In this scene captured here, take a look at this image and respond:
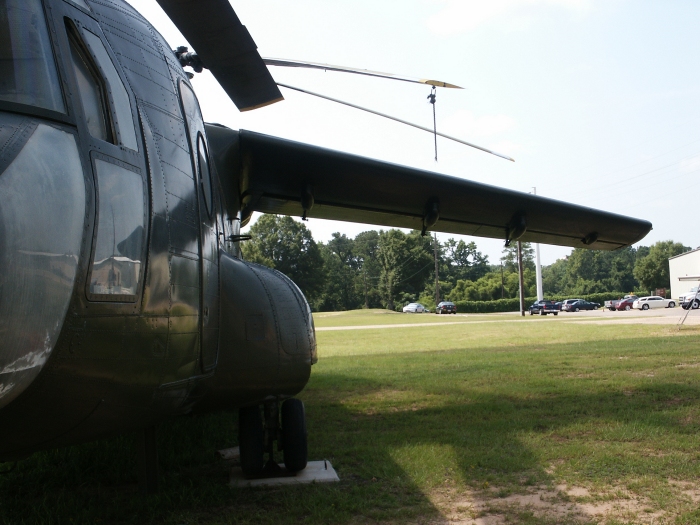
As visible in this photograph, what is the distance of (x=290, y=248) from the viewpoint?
235 ft

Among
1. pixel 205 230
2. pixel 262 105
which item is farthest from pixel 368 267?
pixel 205 230

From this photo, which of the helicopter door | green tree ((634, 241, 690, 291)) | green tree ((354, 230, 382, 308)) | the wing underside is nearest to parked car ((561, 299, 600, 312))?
green tree ((634, 241, 690, 291))

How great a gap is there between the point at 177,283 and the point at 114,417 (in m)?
0.71

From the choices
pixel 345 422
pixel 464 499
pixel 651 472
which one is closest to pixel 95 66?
pixel 464 499

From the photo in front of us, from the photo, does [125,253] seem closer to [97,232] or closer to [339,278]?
[97,232]

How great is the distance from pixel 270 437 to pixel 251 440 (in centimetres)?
17

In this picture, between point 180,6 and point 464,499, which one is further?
point 464,499

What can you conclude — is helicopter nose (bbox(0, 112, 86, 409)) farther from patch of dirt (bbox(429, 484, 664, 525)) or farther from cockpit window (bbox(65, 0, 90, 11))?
patch of dirt (bbox(429, 484, 664, 525))

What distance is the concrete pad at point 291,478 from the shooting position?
4.82 metres

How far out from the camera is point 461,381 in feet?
33.8

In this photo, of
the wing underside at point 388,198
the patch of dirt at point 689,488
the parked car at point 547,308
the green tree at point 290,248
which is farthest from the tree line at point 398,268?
the patch of dirt at point 689,488

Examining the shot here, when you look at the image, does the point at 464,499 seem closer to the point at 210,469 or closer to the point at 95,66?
the point at 210,469

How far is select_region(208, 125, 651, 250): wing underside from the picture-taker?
21.5 feet

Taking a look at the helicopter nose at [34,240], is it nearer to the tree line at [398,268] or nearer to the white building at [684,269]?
the tree line at [398,268]
